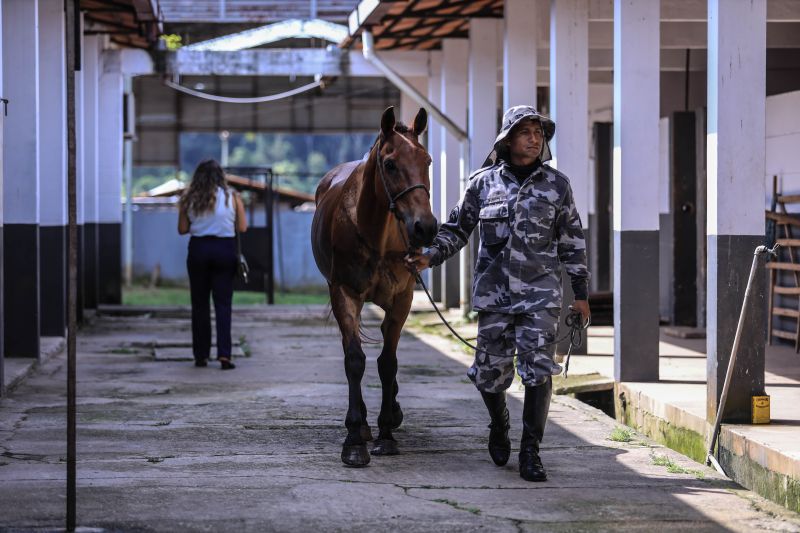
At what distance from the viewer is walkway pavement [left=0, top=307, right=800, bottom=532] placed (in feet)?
19.7

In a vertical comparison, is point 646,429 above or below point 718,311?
below

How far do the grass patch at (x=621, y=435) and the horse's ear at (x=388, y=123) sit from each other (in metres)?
2.68

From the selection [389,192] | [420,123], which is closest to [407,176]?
[389,192]

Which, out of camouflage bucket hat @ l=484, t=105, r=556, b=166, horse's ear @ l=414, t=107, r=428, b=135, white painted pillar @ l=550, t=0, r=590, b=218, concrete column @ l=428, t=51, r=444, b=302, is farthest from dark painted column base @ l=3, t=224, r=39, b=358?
concrete column @ l=428, t=51, r=444, b=302

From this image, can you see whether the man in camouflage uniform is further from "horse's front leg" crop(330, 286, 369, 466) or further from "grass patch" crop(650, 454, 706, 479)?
"grass patch" crop(650, 454, 706, 479)

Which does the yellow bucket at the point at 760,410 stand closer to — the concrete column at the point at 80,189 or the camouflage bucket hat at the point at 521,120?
the camouflage bucket hat at the point at 521,120

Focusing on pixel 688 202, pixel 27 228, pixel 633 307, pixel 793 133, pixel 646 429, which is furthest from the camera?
pixel 688 202

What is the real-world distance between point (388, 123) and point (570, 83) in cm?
592

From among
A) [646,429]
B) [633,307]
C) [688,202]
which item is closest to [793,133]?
[688,202]

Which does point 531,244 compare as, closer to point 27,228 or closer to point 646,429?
point 646,429

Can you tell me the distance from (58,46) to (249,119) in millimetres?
17746

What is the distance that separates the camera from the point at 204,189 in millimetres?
12383

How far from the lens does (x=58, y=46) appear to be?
14.3 metres

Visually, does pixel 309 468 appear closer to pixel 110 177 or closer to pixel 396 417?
pixel 396 417
